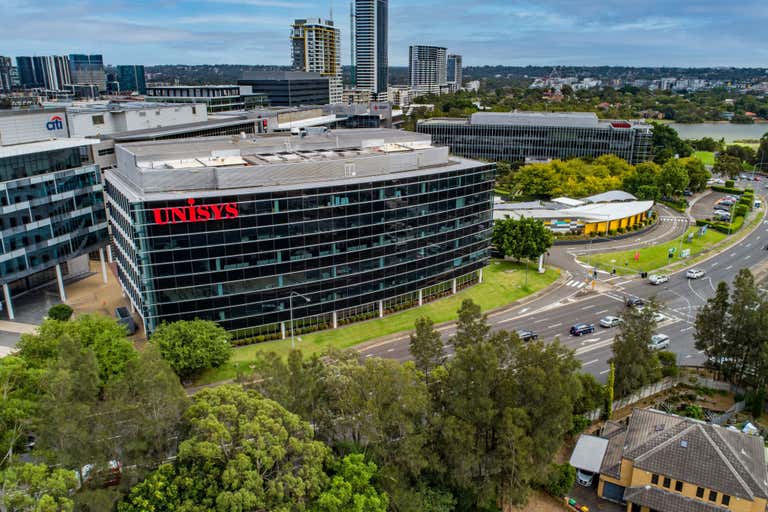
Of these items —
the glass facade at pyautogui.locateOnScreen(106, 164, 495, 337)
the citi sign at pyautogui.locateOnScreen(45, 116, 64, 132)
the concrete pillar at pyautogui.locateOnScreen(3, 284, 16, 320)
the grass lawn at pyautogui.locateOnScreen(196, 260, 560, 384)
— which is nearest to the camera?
the glass facade at pyautogui.locateOnScreen(106, 164, 495, 337)

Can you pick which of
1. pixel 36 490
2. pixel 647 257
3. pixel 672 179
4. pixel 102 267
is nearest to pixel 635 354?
pixel 36 490

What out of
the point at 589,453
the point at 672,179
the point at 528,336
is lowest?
the point at 589,453

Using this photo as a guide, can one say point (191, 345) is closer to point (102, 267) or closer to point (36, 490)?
point (36, 490)

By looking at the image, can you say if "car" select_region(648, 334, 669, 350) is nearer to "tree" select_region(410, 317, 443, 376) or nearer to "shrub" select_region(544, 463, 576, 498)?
"shrub" select_region(544, 463, 576, 498)

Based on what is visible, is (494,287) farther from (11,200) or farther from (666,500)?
(11,200)

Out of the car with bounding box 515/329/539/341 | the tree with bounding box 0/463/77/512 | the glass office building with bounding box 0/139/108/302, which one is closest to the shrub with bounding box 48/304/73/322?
the glass office building with bounding box 0/139/108/302

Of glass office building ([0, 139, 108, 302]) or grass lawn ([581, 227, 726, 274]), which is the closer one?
glass office building ([0, 139, 108, 302])

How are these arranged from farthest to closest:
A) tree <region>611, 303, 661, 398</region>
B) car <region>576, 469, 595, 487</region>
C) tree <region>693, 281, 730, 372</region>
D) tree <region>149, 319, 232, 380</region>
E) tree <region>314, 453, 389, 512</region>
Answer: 1. tree <region>693, 281, 730, 372</region>
2. tree <region>149, 319, 232, 380</region>
3. tree <region>611, 303, 661, 398</region>
4. car <region>576, 469, 595, 487</region>
5. tree <region>314, 453, 389, 512</region>
